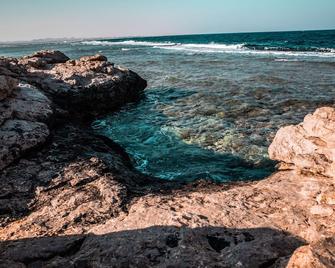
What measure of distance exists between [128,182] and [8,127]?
326 cm

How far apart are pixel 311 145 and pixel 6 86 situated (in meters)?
7.45

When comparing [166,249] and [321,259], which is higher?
[321,259]

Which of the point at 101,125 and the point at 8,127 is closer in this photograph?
the point at 8,127

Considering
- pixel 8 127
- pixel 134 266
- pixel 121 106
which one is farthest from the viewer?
pixel 121 106

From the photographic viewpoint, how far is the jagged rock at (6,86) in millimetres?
9039

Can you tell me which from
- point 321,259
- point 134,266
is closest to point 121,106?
point 134,266

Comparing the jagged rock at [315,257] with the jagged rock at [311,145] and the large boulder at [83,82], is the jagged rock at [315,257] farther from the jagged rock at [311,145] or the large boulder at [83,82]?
the large boulder at [83,82]

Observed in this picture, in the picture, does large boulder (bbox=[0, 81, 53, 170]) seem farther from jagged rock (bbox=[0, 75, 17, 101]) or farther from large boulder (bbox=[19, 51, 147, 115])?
large boulder (bbox=[19, 51, 147, 115])

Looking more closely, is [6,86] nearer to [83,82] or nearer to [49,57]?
[83,82]

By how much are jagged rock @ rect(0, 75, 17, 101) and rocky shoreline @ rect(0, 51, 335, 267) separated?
0.09 feet

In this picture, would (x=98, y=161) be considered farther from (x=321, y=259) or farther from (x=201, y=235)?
(x=321, y=259)

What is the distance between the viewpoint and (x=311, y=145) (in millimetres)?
6965

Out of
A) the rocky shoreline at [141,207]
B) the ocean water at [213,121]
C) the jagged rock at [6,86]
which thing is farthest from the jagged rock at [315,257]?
the jagged rock at [6,86]

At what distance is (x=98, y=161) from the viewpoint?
758 cm
